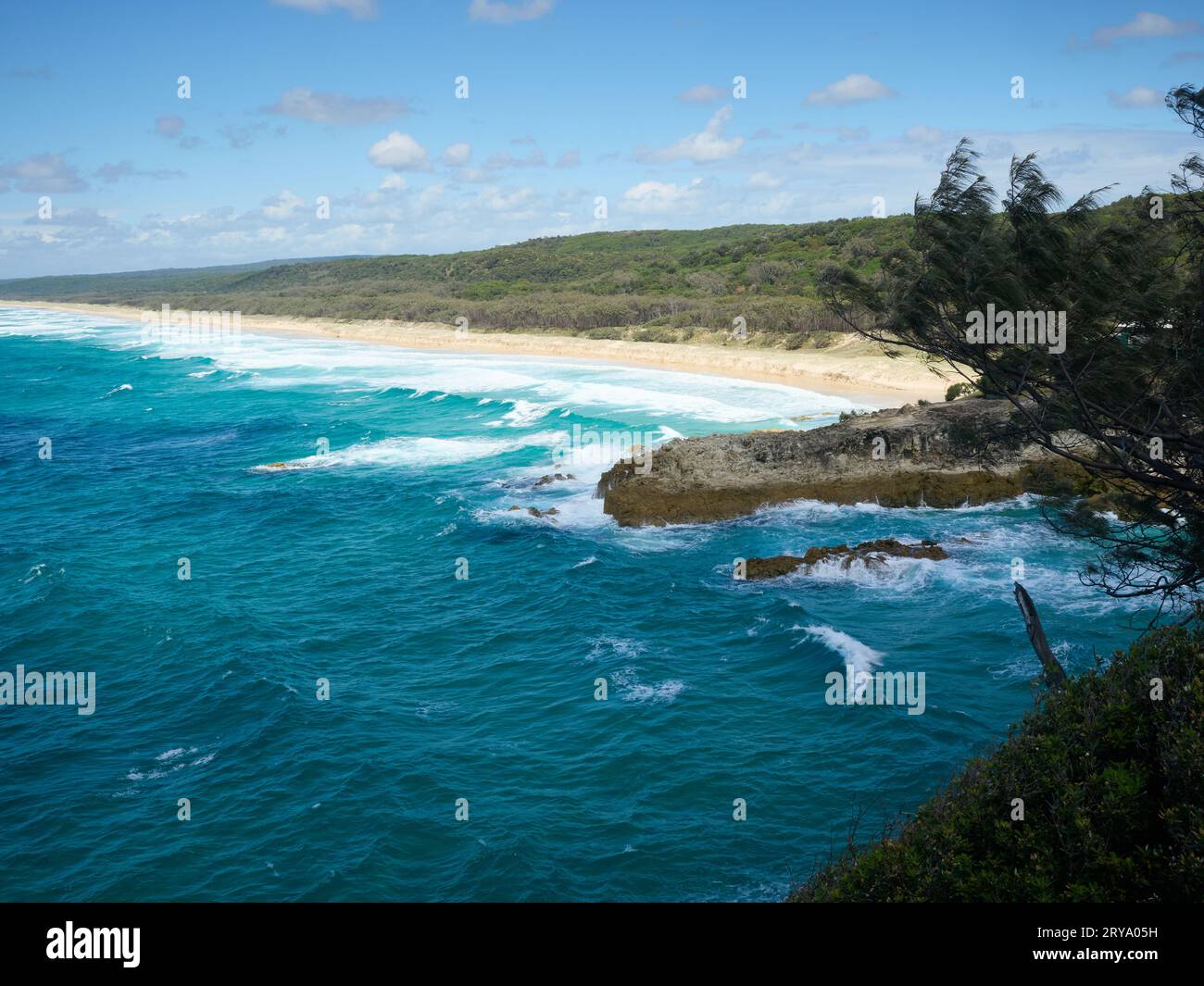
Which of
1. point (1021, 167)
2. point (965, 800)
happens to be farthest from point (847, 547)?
point (965, 800)

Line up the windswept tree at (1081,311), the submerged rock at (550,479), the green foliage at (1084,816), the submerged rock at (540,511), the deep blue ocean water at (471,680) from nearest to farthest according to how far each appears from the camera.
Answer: the green foliage at (1084,816) → the windswept tree at (1081,311) → the deep blue ocean water at (471,680) → the submerged rock at (540,511) → the submerged rock at (550,479)

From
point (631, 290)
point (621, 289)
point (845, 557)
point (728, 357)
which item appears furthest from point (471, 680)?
point (621, 289)

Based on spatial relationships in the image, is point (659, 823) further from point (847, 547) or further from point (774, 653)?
point (847, 547)

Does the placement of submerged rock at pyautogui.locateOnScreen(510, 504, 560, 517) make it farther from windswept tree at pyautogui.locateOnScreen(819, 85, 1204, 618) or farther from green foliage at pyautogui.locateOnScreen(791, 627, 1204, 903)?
green foliage at pyautogui.locateOnScreen(791, 627, 1204, 903)

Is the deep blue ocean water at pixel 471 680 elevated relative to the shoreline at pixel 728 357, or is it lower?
lower

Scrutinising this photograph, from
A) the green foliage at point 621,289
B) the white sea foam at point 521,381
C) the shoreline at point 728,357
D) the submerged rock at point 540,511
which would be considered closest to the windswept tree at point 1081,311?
the shoreline at point 728,357

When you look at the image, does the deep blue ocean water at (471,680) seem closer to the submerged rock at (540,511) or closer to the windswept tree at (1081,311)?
the submerged rock at (540,511)
